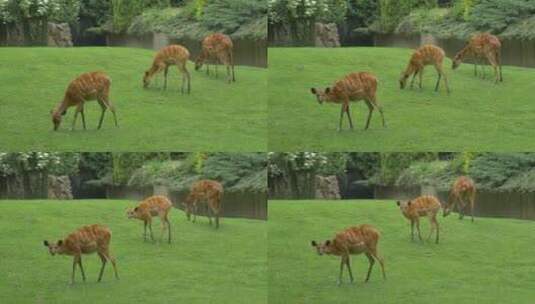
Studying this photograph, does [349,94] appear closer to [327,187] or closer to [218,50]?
[327,187]

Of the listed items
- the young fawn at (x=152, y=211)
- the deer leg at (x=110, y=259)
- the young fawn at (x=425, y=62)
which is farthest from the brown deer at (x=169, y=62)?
the young fawn at (x=425, y=62)

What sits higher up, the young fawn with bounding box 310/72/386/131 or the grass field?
the young fawn with bounding box 310/72/386/131

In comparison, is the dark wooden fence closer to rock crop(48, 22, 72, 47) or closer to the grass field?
the grass field

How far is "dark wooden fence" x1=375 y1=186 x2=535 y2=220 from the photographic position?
996 centimetres

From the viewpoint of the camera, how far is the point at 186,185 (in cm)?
999

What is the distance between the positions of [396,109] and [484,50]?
1066 mm

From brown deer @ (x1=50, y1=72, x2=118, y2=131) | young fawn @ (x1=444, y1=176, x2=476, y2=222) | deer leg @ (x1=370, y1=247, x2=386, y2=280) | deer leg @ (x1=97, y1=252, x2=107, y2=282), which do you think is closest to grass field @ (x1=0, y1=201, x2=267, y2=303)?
deer leg @ (x1=97, y1=252, x2=107, y2=282)

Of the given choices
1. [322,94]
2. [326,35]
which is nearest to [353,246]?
[322,94]

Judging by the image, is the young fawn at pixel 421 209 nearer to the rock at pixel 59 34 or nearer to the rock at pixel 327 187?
the rock at pixel 327 187

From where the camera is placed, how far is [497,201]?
1000 cm

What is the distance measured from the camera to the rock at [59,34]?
33.4 ft

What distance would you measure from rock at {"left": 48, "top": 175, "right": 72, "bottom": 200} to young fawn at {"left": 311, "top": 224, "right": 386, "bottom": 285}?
2.52 m

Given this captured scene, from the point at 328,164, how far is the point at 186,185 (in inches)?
56.6

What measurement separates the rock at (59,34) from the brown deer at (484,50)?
12.9ft
